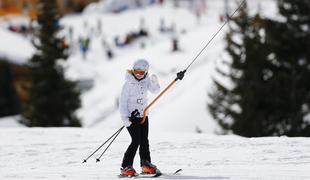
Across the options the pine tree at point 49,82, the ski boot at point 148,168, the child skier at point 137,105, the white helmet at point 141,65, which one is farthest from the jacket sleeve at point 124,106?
the pine tree at point 49,82

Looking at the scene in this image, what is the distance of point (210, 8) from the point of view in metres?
80.2

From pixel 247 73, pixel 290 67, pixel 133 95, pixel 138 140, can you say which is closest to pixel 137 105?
pixel 133 95

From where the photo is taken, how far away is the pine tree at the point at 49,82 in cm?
2841

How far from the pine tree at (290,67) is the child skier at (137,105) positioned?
12604 mm

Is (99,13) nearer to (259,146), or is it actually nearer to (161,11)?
(161,11)

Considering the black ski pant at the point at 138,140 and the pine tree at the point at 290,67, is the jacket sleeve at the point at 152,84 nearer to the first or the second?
the black ski pant at the point at 138,140

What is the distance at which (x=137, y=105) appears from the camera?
26.1 ft

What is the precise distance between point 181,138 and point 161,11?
64.9 meters

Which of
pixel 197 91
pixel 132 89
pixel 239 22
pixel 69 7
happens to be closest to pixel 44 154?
pixel 132 89

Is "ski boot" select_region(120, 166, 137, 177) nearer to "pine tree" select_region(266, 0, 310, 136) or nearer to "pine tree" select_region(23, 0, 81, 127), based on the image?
"pine tree" select_region(266, 0, 310, 136)

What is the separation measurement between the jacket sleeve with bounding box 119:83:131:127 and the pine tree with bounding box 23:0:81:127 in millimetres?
20490

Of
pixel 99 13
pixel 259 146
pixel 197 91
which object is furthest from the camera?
pixel 99 13

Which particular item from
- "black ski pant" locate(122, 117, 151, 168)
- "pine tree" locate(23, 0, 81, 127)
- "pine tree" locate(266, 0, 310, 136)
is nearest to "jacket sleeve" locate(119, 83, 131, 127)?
"black ski pant" locate(122, 117, 151, 168)

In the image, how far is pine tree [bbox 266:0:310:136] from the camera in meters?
20.8
